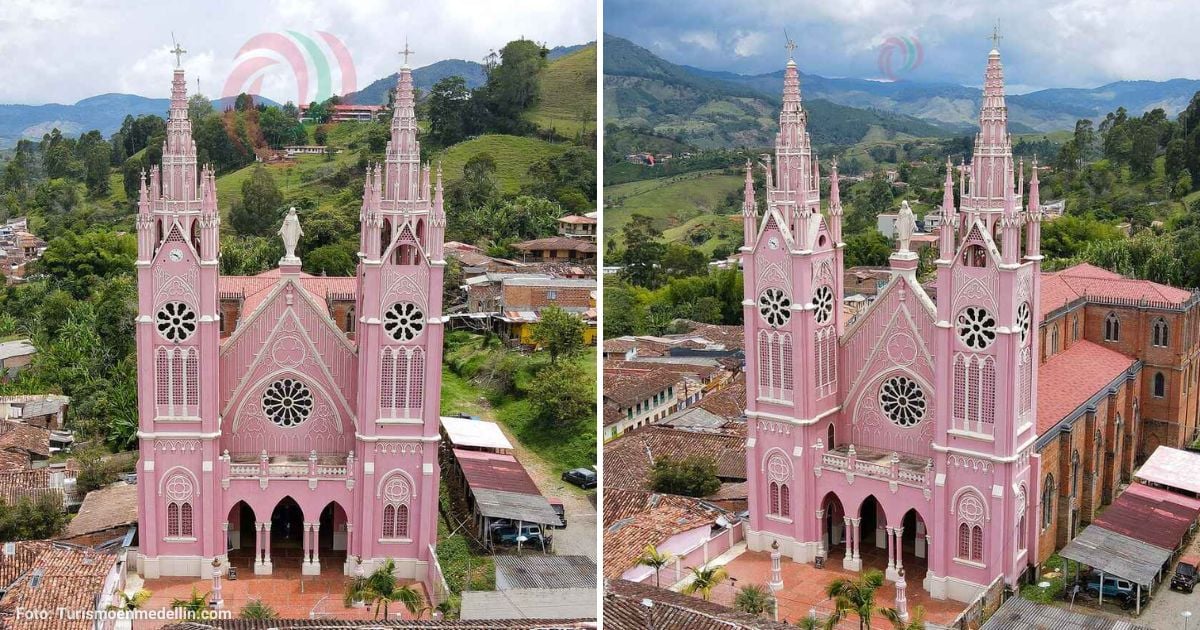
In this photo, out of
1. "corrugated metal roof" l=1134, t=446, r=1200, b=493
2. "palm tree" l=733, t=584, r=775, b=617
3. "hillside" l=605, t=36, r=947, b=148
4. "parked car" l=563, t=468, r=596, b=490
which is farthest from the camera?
"hillside" l=605, t=36, r=947, b=148

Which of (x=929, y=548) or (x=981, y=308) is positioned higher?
(x=981, y=308)

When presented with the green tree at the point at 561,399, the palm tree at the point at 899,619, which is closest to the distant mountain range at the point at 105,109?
the green tree at the point at 561,399

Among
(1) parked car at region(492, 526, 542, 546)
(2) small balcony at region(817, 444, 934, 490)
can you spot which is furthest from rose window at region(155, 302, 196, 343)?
(2) small balcony at region(817, 444, 934, 490)

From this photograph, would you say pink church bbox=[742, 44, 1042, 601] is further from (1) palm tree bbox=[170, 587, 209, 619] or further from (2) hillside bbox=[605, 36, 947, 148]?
(2) hillside bbox=[605, 36, 947, 148]

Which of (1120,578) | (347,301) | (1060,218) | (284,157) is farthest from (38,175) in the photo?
(1120,578)

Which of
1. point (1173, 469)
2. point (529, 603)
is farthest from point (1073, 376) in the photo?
point (529, 603)

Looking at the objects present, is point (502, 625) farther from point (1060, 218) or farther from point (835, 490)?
point (1060, 218)
